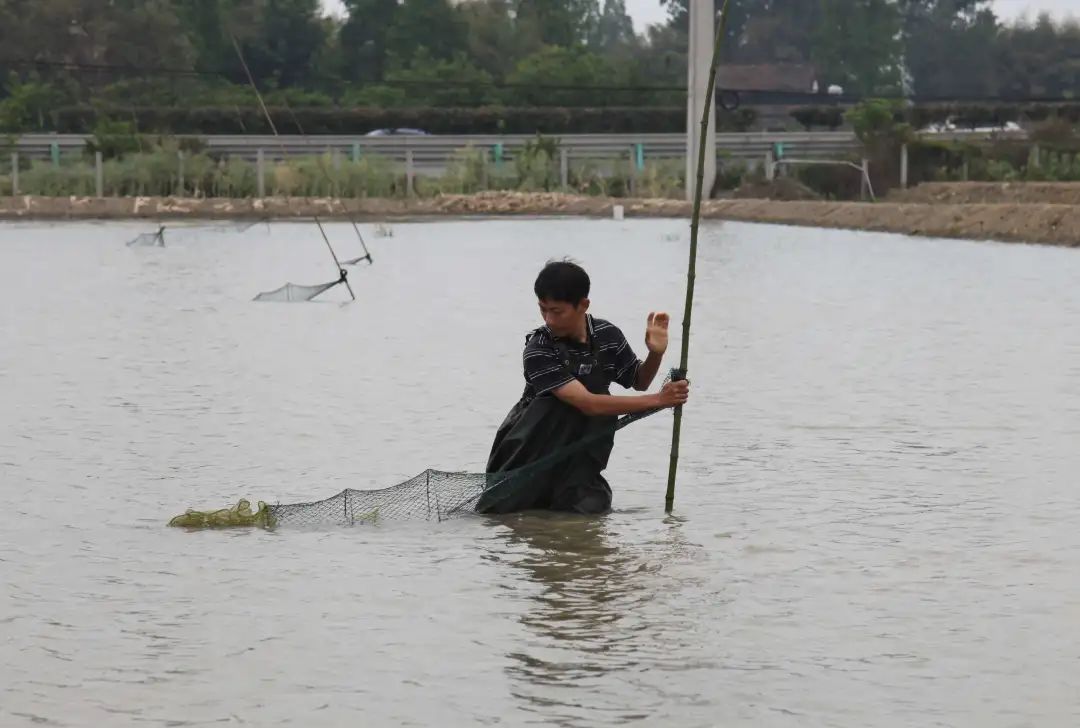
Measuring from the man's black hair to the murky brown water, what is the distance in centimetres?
88

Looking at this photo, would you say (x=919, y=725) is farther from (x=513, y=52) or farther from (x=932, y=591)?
(x=513, y=52)

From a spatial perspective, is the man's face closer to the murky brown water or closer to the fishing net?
the fishing net

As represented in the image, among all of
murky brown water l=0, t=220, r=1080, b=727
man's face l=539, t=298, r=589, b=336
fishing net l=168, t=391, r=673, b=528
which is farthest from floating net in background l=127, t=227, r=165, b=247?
man's face l=539, t=298, r=589, b=336

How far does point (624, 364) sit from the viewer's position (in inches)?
319

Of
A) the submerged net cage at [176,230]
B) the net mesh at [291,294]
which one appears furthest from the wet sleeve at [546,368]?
the submerged net cage at [176,230]

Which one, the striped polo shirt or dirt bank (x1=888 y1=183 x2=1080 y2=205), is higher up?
the striped polo shirt

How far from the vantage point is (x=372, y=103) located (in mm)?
81500

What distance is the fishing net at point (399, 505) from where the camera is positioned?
8.37 metres

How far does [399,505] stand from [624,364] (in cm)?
110

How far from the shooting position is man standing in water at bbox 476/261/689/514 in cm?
772

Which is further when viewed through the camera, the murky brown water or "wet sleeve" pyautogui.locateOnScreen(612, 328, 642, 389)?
"wet sleeve" pyautogui.locateOnScreen(612, 328, 642, 389)

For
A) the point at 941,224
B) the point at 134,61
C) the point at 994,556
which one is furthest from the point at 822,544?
the point at 134,61

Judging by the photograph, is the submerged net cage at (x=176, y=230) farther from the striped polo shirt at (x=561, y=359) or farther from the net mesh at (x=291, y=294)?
the striped polo shirt at (x=561, y=359)

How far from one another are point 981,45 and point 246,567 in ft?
365
